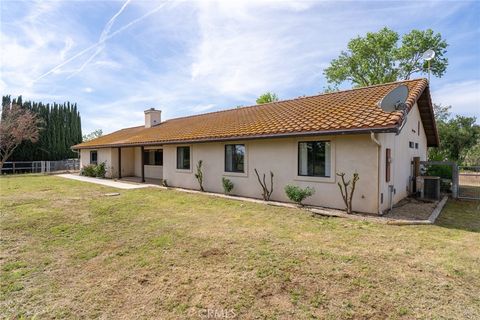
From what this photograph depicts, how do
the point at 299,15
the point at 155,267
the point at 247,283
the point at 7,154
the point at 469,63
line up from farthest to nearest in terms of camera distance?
the point at 7,154
the point at 469,63
the point at 299,15
the point at 155,267
the point at 247,283

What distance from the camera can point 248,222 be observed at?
705cm

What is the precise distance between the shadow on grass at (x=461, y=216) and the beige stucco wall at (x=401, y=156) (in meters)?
1.45

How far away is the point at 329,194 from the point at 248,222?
3104mm

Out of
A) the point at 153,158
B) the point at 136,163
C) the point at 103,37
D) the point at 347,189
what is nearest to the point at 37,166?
the point at 136,163

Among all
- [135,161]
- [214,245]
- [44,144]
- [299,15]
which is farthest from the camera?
[44,144]

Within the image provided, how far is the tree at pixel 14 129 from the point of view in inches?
1053

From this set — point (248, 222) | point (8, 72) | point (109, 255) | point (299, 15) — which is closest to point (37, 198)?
point (8, 72)

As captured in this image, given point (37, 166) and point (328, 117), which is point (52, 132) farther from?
point (328, 117)

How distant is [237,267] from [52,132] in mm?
36736

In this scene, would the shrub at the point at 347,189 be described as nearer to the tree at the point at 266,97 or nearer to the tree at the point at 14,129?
the tree at the point at 14,129

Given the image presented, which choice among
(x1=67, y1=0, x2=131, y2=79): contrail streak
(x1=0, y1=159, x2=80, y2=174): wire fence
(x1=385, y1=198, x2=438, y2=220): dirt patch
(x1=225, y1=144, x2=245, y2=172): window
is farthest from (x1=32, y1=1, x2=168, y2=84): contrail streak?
(x1=0, y1=159, x2=80, y2=174): wire fence

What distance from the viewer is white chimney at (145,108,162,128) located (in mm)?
22688

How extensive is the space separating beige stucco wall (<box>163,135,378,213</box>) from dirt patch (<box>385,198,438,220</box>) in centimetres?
81

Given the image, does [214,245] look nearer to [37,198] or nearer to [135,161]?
[37,198]
